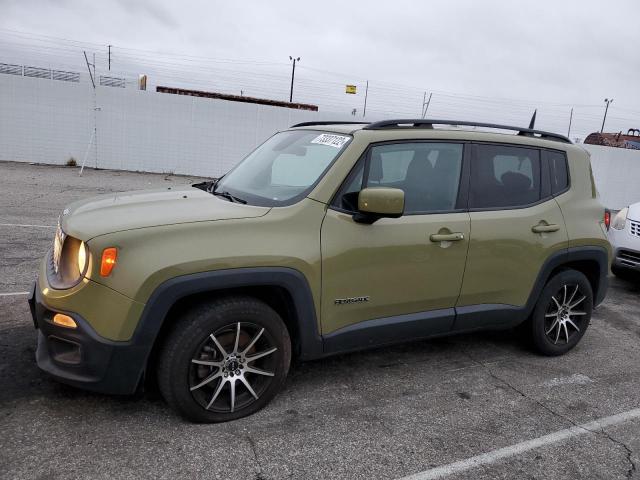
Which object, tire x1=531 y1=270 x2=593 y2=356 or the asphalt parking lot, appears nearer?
the asphalt parking lot

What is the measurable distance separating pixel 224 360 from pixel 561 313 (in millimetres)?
2960

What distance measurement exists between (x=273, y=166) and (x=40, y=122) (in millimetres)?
17198

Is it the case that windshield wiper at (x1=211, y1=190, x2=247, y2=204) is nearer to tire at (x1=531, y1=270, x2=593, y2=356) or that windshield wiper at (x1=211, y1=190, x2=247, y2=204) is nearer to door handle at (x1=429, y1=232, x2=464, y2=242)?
door handle at (x1=429, y1=232, x2=464, y2=242)

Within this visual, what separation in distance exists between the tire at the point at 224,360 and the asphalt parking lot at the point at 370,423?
13 centimetres

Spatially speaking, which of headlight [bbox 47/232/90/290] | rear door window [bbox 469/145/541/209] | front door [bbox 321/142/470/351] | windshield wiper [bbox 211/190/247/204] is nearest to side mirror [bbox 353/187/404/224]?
front door [bbox 321/142/470/351]

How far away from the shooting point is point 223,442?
2.84m

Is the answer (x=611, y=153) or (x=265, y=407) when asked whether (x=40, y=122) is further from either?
(x=611, y=153)

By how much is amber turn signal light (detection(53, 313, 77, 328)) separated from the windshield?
1232 mm

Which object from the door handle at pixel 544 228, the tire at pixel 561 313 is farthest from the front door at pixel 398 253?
the tire at pixel 561 313

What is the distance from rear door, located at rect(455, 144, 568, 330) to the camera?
3742 millimetres

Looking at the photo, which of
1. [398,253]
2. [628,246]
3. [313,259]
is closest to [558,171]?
[398,253]

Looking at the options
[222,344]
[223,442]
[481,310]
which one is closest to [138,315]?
[222,344]

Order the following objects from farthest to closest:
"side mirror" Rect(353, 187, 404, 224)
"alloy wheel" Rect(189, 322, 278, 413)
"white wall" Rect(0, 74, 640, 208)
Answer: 1. "white wall" Rect(0, 74, 640, 208)
2. "side mirror" Rect(353, 187, 404, 224)
3. "alloy wheel" Rect(189, 322, 278, 413)

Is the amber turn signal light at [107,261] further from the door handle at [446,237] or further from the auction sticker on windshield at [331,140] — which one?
the door handle at [446,237]
